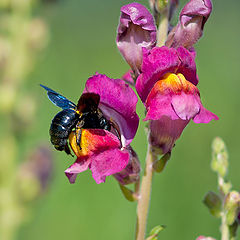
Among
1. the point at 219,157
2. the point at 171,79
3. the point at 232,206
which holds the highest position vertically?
the point at 171,79

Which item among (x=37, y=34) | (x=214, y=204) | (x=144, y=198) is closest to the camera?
(x=144, y=198)

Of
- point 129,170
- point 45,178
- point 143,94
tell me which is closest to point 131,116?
point 143,94

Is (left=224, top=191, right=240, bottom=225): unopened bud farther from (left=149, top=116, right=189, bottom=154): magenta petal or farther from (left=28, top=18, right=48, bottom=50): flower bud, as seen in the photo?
(left=28, top=18, right=48, bottom=50): flower bud

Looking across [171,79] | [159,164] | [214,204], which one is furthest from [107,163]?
[214,204]

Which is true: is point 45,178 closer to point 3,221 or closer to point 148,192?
point 3,221

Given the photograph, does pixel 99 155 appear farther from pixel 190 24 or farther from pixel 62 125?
pixel 190 24

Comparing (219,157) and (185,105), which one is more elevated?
(185,105)

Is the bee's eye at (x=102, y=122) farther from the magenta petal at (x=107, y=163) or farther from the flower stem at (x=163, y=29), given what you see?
the flower stem at (x=163, y=29)

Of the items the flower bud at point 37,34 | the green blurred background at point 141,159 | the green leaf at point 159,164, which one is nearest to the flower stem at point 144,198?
the green leaf at point 159,164
